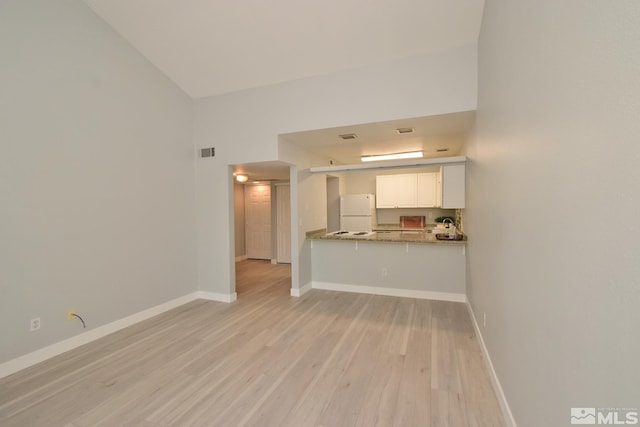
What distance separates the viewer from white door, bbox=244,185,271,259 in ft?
25.4

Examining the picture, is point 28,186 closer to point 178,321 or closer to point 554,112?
point 178,321

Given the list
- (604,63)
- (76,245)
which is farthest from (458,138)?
(76,245)

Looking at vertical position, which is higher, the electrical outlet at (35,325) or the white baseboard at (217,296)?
the electrical outlet at (35,325)

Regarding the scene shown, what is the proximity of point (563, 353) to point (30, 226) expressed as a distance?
4.14 m

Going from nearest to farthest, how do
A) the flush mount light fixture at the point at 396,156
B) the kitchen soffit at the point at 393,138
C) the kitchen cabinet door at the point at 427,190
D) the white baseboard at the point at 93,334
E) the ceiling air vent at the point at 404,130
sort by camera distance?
1. the white baseboard at the point at 93,334
2. the kitchen soffit at the point at 393,138
3. the ceiling air vent at the point at 404,130
4. the flush mount light fixture at the point at 396,156
5. the kitchen cabinet door at the point at 427,190

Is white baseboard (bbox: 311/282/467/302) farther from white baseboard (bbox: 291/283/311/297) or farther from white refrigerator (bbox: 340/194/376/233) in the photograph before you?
white refrigerator (bbox: 340/194/376/233)

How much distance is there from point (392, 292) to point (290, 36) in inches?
159

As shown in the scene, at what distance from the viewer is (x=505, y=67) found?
1.85 meters

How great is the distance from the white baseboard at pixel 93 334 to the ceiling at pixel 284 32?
11.5 feet

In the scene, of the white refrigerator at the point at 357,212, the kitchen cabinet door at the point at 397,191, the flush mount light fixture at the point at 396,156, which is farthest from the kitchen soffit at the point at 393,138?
the white refrigerator at the point at 357,212

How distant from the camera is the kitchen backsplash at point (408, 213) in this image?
6.53 m

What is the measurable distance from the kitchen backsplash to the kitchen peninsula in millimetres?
2067

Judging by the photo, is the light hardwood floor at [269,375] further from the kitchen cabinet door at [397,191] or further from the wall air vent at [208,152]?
the kitchen cabinet door at [397,191]

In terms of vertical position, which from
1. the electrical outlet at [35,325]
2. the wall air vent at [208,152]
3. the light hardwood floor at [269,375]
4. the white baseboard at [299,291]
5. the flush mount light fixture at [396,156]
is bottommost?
the light hardwood floor at [269,375]
